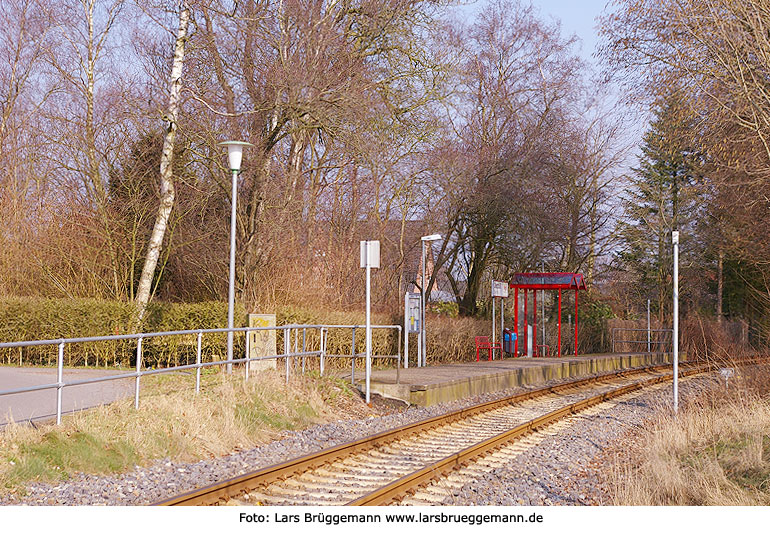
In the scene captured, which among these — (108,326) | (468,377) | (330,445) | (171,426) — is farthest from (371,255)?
(108,326)

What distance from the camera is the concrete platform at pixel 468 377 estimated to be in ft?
52.0

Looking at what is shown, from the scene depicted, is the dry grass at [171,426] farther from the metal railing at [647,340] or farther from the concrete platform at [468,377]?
the metal railing at [647,340]

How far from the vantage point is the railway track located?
789cm

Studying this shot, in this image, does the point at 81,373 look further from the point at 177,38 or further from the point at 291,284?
the point at 177,38

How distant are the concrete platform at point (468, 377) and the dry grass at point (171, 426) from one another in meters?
1.39

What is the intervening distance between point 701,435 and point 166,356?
12642mm

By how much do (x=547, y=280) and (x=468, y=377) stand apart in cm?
1127

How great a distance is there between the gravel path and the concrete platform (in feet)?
8.64

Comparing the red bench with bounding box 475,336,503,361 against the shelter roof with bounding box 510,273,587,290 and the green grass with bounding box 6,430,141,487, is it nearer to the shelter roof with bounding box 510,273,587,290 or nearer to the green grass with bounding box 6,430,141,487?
the shelter roof with bounding box 510,273,587,290

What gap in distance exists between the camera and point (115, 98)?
22.5 metres

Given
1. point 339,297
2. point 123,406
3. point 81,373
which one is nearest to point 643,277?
point 339,297

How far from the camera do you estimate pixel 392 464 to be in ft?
32.6

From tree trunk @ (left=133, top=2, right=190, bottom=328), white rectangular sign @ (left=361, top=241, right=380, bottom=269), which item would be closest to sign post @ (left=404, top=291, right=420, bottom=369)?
tree trunk @ (left=133, top=2, right=190, bottom=328)

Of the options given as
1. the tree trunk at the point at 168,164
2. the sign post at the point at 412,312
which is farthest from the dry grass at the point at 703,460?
the tree trunk at the point at 168,164
